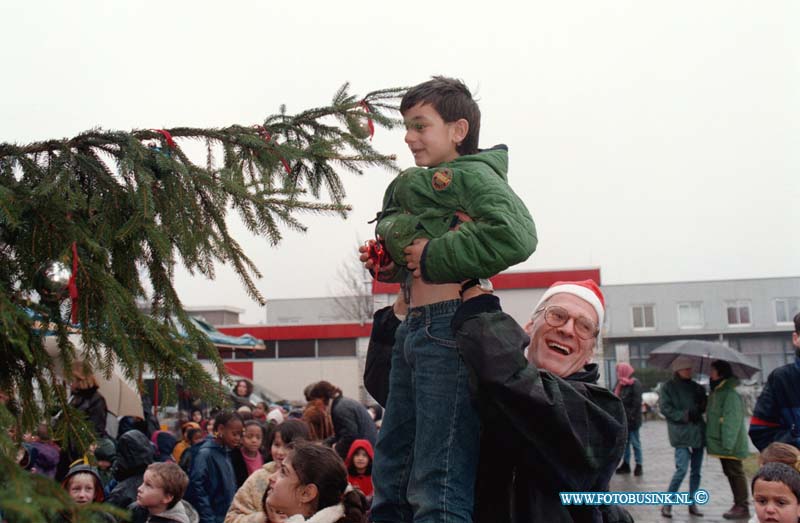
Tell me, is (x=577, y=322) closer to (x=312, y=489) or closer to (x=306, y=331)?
(x=312, y=489)

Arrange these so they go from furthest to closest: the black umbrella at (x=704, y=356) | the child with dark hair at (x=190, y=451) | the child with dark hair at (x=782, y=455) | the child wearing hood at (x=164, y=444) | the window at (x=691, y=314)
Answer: the window at (x=691, y=314)
the black umbrella at (x=704, y=356)
the child wearing hood at (x=164, y=444)
the child with dark hair at (x=190, y=451)
the child with dark hair at (x=782, y=455)

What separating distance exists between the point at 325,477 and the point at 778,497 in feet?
7.71

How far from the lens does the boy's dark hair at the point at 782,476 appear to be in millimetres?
4051

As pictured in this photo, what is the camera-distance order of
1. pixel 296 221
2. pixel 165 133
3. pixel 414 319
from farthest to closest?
pixel 296 221 < pixel 165 133 < pixel 414 319

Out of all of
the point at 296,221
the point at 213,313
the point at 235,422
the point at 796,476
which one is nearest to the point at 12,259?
the point at 296,221

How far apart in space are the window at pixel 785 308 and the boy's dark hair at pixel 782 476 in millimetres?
64207

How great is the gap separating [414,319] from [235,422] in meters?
4.98

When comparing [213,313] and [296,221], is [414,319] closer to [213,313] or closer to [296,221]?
[296,221]

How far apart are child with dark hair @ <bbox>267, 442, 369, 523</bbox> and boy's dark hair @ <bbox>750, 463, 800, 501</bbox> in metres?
2.14

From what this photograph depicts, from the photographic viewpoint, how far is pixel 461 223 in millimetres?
2512

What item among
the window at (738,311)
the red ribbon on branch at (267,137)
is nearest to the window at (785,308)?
the window at (738,311)

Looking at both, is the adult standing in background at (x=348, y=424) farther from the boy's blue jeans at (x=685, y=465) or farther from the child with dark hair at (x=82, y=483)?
the boy's blue jeans at (x=685, y=465)

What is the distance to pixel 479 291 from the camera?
2.50 meters

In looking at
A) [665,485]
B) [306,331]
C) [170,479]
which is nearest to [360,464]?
[170,479]
